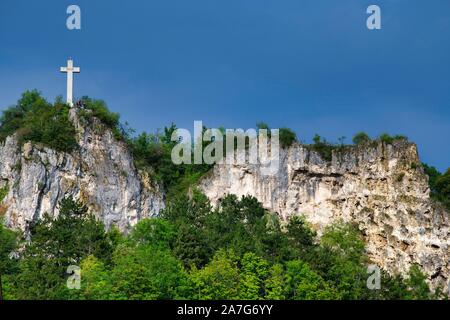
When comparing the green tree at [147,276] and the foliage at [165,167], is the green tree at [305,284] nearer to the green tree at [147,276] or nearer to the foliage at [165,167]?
the green tree at [147,276]

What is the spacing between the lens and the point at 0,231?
195ft

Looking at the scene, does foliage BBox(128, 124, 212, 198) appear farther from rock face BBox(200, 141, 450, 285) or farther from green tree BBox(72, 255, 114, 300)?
green tree BBox(72, 255, 114, 300)

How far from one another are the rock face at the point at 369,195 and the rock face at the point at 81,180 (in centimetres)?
434

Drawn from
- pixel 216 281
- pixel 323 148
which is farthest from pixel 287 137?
pixel 216 281

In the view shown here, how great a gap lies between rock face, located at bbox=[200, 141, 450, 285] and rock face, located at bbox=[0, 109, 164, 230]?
4.34 m

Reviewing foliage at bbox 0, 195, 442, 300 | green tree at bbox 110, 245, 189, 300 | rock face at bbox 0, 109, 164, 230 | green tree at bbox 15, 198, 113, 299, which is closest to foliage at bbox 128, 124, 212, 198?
rock face at bbox 0, 109, 164, 230

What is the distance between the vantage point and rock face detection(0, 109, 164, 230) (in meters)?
61.9

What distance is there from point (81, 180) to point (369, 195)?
49.5 ft

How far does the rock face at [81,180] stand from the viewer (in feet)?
203

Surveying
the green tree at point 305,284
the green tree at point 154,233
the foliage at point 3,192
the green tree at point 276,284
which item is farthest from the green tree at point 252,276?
the foliage at point 3,192

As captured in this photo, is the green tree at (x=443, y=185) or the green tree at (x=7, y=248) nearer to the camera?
the green tree at (x=7, y=248)
